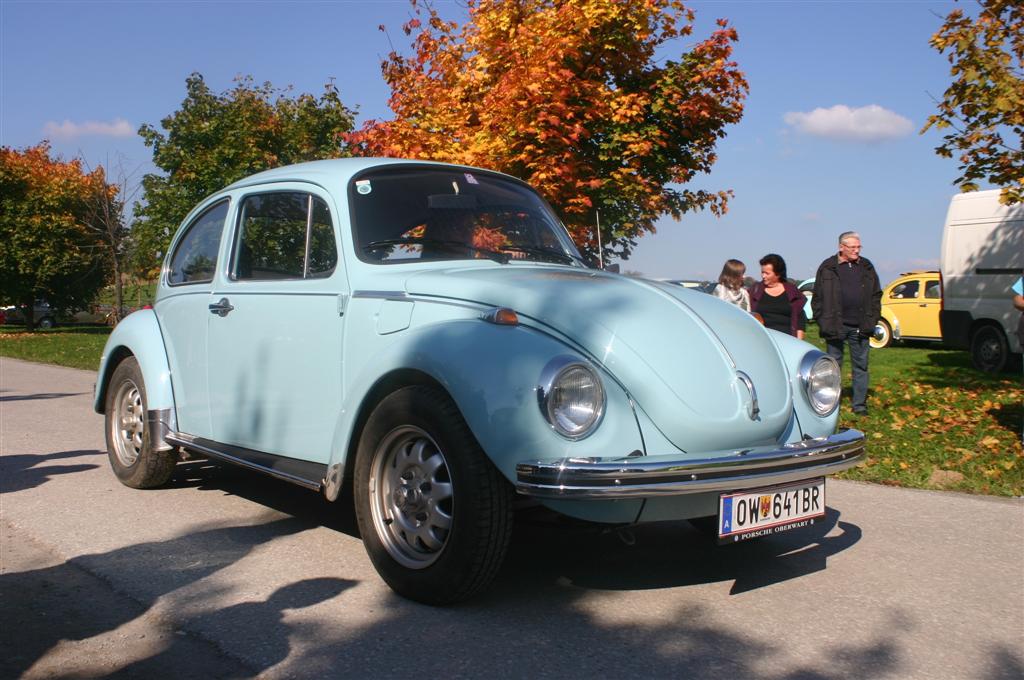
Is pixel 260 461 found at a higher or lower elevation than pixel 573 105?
lower

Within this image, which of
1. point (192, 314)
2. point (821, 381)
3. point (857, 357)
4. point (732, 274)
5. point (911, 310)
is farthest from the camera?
point (911, 310)

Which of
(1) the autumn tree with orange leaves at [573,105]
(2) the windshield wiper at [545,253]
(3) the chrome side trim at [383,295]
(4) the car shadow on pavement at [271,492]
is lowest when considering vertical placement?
(4) the car shadow on pavement at [271,492]

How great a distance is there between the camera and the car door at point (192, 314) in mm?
5418

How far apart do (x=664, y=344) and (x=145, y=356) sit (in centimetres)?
348

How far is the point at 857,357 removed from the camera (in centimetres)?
995

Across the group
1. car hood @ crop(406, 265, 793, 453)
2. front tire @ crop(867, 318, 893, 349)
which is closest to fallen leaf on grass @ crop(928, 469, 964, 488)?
car hood @ crop(406, 265, 793, 453)

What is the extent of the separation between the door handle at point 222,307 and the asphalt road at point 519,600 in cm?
117

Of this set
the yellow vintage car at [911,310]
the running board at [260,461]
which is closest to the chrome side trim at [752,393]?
the running board at [260,461]

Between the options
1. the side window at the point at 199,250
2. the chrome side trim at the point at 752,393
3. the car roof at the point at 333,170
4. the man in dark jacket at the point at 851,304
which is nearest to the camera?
the chrome side trim at the point at 752,393

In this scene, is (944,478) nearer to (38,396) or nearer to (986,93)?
(986,93)

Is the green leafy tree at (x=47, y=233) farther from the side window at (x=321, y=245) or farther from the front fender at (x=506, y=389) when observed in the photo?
the front fender at (x=506, y=389)

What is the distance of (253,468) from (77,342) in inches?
993

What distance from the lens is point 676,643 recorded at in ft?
11.3

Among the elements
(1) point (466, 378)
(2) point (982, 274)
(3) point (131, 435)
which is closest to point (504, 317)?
(1) point (466, 378)
